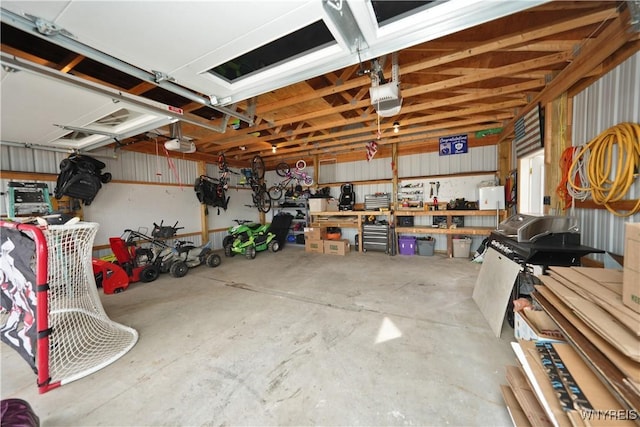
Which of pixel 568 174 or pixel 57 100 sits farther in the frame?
pixel 568 174

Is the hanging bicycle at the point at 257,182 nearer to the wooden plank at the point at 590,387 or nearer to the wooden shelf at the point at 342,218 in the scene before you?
the wooden shelf at the point at 342,218

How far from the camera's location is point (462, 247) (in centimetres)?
516

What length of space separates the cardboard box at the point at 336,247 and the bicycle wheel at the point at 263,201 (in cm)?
271

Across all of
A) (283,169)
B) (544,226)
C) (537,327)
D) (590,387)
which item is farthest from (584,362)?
(283,169)

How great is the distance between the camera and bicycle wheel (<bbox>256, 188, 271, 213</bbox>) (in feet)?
23.9

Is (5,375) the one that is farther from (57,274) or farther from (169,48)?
(169,48)

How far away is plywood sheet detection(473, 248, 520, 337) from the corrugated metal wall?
765 millimetres

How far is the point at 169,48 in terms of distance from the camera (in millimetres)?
1318

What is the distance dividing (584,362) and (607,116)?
7.50 ft

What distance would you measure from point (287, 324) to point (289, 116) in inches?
127

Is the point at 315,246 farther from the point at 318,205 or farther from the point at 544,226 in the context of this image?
the point at 544,226

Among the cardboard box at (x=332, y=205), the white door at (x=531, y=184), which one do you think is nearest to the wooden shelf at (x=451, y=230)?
the white door at (x=531, y=184)

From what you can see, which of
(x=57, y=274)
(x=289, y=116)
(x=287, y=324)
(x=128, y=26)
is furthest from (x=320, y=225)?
(x=128, y=26)

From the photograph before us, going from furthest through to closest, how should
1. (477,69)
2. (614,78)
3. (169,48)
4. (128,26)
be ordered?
(477,69), (614,78), (169,48), (128,26)
